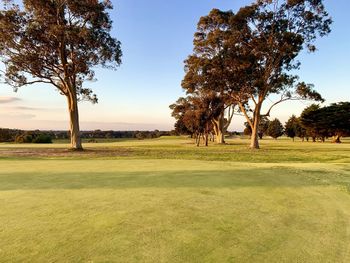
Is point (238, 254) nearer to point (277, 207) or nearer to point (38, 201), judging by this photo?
point (277, 207)

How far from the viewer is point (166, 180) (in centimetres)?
893

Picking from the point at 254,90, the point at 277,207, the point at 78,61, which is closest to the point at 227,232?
the point at 277,207

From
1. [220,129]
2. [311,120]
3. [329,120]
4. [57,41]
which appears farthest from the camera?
[311,120]

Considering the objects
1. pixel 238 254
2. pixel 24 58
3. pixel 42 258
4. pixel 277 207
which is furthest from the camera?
pixel 24 58

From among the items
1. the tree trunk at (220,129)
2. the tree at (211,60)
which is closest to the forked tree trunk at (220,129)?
the tree trunk at (220,129)

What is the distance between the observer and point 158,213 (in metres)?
5.38

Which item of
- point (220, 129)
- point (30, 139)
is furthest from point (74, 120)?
point (220, 129)

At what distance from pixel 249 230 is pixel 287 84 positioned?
3090 centimetres

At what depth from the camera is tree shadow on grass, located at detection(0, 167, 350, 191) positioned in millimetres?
8070

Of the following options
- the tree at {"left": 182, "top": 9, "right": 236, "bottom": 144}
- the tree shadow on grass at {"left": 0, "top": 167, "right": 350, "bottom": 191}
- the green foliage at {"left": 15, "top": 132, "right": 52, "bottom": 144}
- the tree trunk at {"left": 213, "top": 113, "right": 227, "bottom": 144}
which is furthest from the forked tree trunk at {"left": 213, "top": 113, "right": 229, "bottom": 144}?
the tree shadow on grass at {"left": 0, "top": 167, "right": 350, "bottom": 191}

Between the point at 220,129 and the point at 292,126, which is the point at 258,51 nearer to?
the point at 220,129

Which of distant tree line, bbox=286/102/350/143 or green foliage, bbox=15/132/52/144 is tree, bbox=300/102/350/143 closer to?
distant tree line, bbox=286/102/350/143

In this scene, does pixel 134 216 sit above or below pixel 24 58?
below

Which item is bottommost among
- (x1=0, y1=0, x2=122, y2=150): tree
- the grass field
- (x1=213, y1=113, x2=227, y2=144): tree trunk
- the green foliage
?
the grass field
